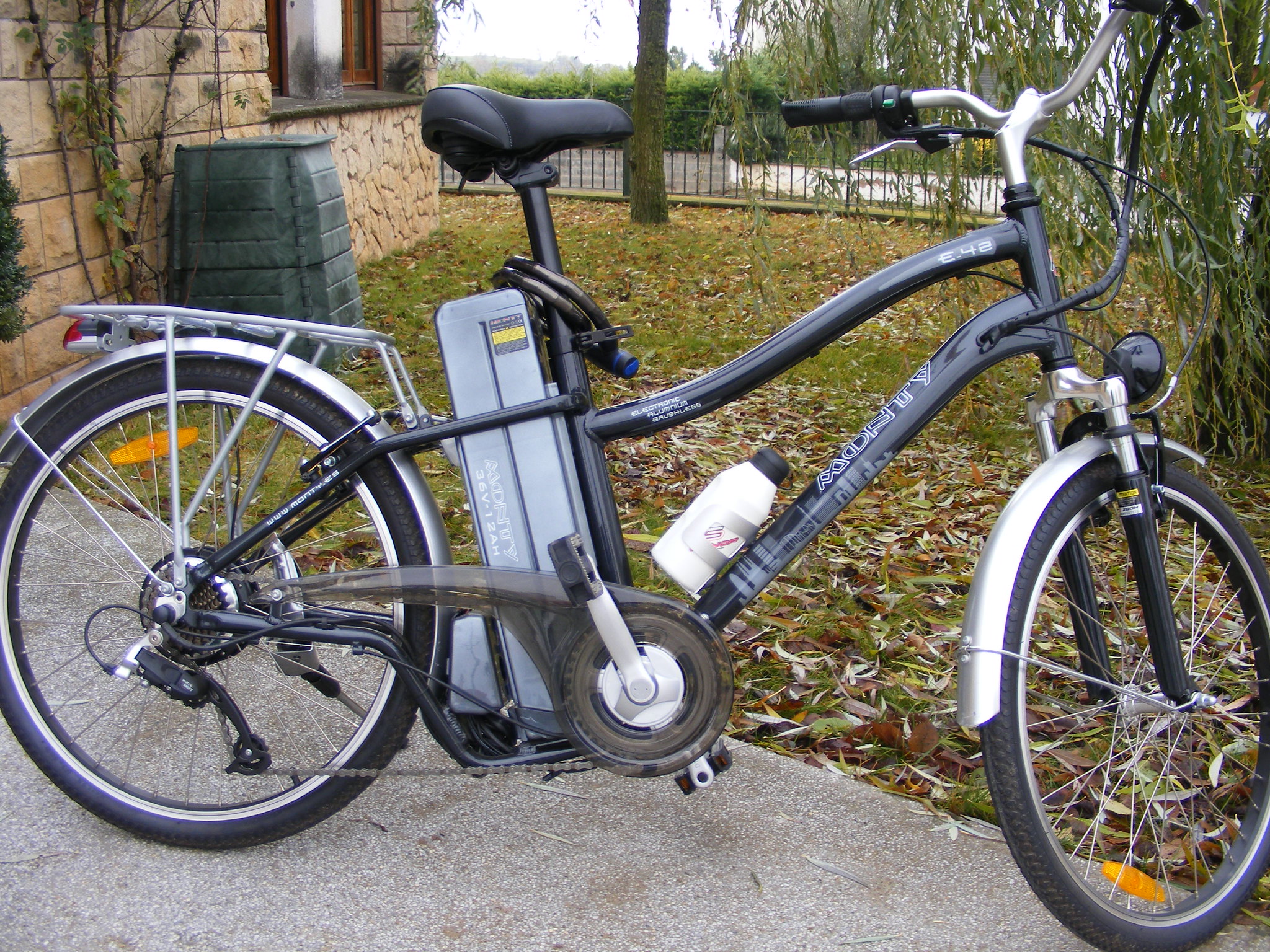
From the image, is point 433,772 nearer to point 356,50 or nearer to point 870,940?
point 870,940

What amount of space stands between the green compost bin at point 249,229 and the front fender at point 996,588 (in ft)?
14.4

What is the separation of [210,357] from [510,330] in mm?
574

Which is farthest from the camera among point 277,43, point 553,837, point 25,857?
point 277,43

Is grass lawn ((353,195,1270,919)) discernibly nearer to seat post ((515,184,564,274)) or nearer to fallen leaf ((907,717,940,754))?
fallen leaf ((907,717,940,754))

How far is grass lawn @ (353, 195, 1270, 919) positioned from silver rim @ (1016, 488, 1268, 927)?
25cm

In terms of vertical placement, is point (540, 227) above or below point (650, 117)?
below

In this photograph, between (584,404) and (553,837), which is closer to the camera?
(584,404)

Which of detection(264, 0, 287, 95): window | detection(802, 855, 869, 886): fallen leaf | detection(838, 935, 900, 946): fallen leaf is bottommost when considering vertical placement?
detection(838, 935, 900, 946): fallen leaf

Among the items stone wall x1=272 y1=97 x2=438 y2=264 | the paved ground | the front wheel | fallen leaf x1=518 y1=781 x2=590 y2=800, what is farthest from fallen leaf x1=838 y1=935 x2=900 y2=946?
stone wall x1=272 y1=97 x2=438 y2=264

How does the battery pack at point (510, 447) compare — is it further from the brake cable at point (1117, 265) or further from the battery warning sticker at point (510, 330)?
the brake cable at point (1117, 265)

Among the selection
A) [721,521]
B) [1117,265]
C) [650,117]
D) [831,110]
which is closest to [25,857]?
[721,521]

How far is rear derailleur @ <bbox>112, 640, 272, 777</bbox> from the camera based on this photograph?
2.02 meters

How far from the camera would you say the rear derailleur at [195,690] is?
2023 millimetres

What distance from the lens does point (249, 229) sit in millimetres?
5457
